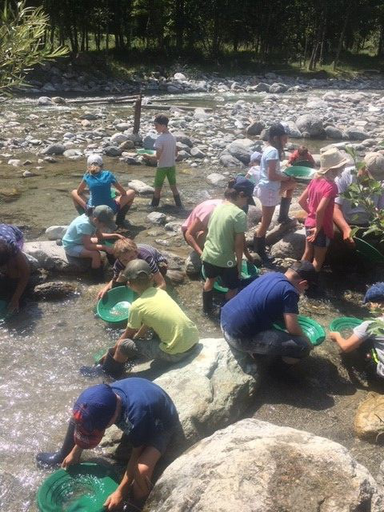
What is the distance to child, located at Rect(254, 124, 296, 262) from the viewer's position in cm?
694

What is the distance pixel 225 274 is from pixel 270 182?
1.76 meters

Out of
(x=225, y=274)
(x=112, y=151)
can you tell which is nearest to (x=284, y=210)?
→ (x=225, y=274)

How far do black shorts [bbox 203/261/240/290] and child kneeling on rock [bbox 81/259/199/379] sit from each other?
3.62 ft

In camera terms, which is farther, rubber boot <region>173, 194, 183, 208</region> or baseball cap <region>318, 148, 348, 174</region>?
rubber boot <region>173, 194, 183, 208</region>

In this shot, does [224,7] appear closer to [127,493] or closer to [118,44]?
[118,44]

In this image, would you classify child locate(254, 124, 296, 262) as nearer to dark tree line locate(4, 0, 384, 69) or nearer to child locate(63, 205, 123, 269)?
child locate(63, 205, 123, 269)

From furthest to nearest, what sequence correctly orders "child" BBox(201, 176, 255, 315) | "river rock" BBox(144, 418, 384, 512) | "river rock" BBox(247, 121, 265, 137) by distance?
"river rock" BBox(247, 121, 265, 137)
"child" BBox(201, 176, 255, 315)
"river rock" BBox(144, 418, 384, 512)

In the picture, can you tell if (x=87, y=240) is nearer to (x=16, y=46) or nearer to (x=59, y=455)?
(x=16, y=46)

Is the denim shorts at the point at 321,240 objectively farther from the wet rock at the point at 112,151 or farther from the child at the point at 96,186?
the wet rock at the point at 112,151

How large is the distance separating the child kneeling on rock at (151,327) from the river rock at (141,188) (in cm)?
578

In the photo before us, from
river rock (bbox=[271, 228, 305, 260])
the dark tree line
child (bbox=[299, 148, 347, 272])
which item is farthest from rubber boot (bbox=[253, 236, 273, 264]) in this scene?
the dark tree line

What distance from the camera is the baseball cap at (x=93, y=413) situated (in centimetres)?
354

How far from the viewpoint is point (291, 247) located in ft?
24.2

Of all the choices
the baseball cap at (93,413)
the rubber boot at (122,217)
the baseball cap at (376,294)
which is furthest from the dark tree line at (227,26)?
the baseball cap at (93,413)
